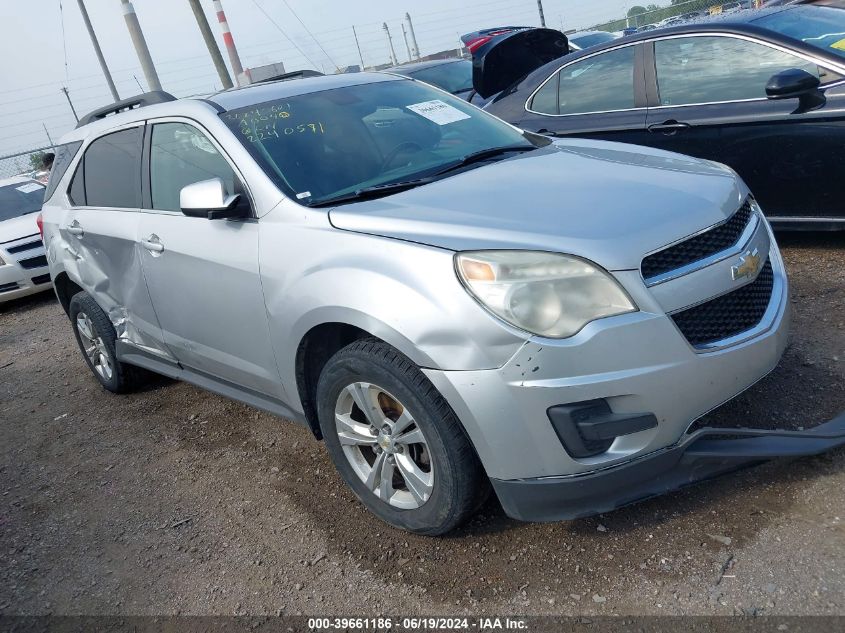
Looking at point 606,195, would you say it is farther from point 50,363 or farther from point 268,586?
point 50,363

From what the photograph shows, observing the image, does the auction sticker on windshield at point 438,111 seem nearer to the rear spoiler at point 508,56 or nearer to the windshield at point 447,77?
the rear spoiler at point 508,56

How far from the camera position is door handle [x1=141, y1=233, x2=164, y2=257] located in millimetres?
3737

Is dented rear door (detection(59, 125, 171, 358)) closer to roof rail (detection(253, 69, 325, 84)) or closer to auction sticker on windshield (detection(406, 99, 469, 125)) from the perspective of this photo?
roof rail (detection(253, 69, 325, 84))

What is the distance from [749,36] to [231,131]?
3.28 m

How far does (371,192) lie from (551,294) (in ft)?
3.30

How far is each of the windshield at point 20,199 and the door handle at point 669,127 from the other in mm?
8299

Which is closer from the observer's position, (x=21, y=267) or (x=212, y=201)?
(x=212, y=201)

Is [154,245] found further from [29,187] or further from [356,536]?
[29,187]

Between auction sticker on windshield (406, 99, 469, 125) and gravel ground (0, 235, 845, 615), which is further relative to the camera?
auction sticker on windshield (406, 99, 469, 125)

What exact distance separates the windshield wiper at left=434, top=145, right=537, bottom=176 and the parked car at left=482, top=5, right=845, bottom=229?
168 centimetres

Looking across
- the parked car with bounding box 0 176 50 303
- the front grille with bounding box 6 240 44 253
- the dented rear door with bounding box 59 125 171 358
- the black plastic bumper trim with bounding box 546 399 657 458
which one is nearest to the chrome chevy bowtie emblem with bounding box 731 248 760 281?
the black plastic bumper trim with bounding box 546 399 657 458

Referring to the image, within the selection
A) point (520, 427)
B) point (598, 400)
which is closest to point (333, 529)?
point (520, 427)

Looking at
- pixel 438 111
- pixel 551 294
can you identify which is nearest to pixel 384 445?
pixel 551 294

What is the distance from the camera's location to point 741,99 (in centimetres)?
477
